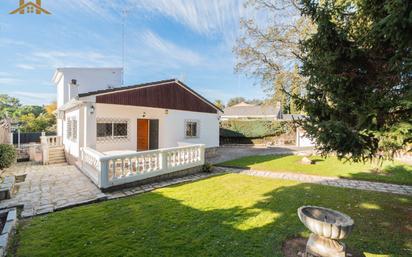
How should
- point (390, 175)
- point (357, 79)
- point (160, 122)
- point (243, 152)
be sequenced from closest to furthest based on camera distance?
point (357, 79)
point (390, 175)
point (160, 122)
point (243, 152)

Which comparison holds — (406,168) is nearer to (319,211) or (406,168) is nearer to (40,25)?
(319,211)

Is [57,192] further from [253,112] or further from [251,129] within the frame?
[253,112]

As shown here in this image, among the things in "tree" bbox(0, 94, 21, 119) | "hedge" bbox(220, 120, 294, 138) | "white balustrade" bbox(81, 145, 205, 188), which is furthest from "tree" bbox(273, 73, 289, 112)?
"tree" bbox(0, 94, 21, 119)

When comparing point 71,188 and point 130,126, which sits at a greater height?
point 130,126

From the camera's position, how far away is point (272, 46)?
44.2ft

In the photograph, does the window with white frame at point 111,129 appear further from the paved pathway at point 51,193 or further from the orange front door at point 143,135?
the paved pathway at point 51,193

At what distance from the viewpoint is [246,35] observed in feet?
45.5

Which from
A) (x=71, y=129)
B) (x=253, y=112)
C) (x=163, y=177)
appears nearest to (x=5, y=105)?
(x=71, y=129)

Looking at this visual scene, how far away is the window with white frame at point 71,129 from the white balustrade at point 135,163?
2.68 meters

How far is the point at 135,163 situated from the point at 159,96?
223 inches

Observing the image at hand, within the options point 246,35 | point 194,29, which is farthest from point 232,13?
point 194,29

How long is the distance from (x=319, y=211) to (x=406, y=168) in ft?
33.4

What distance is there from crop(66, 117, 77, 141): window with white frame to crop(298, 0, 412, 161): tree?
11.4m

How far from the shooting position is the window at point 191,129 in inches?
570
